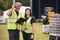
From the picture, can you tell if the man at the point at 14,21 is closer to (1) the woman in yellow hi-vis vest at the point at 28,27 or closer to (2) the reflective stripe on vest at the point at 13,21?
(2) the reflective stripe on vest at the point at 13,21

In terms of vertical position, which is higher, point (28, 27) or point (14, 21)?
point (14, 21)

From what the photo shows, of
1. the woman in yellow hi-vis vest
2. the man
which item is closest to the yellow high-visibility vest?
the woman in yellow hi-vis vest

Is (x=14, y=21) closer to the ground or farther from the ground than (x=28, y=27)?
farther from the ground

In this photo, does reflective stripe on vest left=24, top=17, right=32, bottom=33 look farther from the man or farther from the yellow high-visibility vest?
the man

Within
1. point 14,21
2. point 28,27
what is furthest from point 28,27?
point 14,21

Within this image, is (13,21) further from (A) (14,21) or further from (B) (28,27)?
(B) (28,27)

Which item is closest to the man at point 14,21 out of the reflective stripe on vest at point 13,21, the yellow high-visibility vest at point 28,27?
the reflective stripe on vest at point 13,21

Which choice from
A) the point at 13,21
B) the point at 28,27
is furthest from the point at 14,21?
the point at 28,27

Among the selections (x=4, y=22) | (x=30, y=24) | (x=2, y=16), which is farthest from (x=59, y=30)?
(x=2, y=16)

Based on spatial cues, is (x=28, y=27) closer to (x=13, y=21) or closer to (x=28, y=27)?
(x=28, y=27)

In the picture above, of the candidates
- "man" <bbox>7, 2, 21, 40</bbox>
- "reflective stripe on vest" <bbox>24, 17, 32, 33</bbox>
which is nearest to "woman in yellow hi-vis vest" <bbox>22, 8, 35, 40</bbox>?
"reflective stripe on vest" <bbox>24, 17, 32, 33</bbox>

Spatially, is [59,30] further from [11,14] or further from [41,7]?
[41,7]

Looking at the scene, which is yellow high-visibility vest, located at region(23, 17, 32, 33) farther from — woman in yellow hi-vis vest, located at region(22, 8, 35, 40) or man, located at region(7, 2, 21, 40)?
man, located at region(7, 2, 21, 40)

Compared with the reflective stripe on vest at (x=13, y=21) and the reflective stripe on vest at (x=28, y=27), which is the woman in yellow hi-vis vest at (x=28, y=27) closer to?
the reflective stripe on vest at (x=28, y=27)
